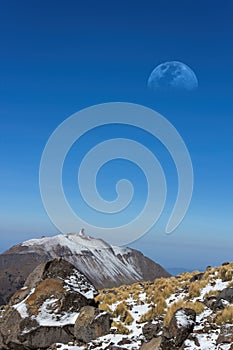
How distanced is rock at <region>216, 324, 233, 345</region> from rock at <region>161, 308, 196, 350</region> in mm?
1246

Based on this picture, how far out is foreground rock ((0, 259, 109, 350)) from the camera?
17516 mm

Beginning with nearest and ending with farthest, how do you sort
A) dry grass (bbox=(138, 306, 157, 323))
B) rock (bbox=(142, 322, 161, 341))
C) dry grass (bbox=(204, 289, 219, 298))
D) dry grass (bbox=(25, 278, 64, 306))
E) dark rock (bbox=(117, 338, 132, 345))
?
dark rock (bbox=(117, 338, 132, 345))
rock (bbox=(142, 322, 161, 341))
dry grass (bbox=(138, 306, 157, 323))
dry grass (bbox=(25, 278, 64, 306))
dry grass (bbox=(204, 289, 219, 298))

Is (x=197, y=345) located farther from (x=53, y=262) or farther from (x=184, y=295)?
(x=53, y=262)

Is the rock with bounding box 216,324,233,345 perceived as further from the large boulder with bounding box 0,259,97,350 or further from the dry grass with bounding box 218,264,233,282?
the dry grass with bounding box 218,264,233,282

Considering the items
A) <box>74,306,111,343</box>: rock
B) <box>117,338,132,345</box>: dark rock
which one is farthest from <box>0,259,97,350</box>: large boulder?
<box>117,338,132,345</box>: dark rock

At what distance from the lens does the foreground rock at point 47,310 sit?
1752cm

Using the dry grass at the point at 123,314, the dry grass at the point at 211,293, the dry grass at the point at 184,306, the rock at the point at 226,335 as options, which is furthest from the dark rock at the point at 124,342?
the dry grass at the point at 211,293

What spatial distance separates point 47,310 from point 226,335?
29.4 ft

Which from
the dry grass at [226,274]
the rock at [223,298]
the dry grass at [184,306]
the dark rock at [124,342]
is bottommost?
the dark rock at [124,342]

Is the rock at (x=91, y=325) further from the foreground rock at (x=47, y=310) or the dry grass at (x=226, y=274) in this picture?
the dry grass at (x=226, y=274)

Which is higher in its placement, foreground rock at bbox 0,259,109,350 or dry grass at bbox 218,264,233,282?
→ dry grass at bbox 218,264,233,282

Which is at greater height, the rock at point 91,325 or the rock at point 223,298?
the rock at point 223,298

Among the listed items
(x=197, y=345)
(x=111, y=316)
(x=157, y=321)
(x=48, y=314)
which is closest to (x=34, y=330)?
(x=48, y=314)

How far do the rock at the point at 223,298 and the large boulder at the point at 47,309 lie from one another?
6620 millimetres
